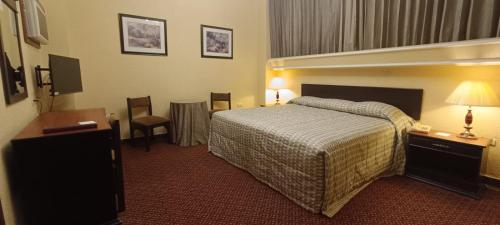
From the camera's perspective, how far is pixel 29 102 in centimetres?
185

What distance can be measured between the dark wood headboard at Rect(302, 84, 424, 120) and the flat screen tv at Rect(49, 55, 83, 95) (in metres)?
3.25

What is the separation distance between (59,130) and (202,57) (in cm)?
301

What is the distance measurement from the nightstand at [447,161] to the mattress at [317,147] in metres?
0.13

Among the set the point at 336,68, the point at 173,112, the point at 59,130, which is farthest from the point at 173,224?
the point at 336,68

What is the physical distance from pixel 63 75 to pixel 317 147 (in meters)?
2.38

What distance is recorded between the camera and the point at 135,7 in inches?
138

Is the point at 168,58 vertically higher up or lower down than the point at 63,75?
higher up

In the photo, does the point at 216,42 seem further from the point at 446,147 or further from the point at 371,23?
the point at 446,147

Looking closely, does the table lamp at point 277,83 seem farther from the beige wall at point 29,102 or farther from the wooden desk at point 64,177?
the wooden desk at point 64,177

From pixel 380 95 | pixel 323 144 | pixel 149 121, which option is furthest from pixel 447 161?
pixel 149 121

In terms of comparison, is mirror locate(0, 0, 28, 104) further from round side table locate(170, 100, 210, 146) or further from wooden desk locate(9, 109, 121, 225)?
round side table locate(170, 100, 210, 146)

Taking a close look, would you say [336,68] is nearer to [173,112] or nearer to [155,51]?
[173,112]

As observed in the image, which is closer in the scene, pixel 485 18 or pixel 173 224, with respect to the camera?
pixel 173 224

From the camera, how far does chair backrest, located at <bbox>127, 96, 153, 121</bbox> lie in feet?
11.5
